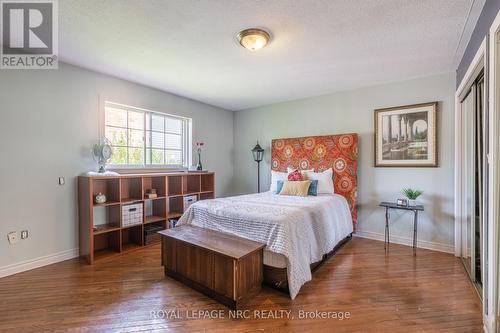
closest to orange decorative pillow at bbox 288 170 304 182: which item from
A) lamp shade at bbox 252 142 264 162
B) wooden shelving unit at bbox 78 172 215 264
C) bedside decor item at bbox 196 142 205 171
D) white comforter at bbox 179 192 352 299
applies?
white comforter at bbox 179 192 352 299

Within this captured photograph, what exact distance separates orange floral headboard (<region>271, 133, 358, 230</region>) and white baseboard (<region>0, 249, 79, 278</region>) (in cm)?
335

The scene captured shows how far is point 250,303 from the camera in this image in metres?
2.01

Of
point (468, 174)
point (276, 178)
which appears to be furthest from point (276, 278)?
point (468, 174)

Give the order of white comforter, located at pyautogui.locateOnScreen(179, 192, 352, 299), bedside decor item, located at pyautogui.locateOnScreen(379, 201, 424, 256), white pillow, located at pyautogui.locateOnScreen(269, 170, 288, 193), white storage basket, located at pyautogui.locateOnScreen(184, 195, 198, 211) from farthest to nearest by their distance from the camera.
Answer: white pillow, located at pyautogui.locateOnScreen(269, 170, 288, 193)
white storage basket, located at pyautogui.locateOnScreen(184, 195, 198, 211)
bedside decor item, located at pyautogui.locateOnScreen(379, 201, 424, 256)
white comforter, located at pyautogui.locateOnScreen(179, 192, 352, 299)

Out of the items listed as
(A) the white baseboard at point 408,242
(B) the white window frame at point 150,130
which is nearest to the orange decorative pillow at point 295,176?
(A) the white baseboard at point 408,242

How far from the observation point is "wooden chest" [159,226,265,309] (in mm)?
1905

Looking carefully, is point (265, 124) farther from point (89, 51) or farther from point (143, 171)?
point (89, 51)

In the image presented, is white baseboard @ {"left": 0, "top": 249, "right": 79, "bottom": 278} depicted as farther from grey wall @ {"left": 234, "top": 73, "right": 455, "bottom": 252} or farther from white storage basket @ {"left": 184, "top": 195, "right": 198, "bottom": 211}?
grey wall @ {"left": 234, "top": 73, "right": 455, "bottom": 252}

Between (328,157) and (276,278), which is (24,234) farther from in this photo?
(328,157)

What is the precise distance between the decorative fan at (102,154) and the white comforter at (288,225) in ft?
4.41

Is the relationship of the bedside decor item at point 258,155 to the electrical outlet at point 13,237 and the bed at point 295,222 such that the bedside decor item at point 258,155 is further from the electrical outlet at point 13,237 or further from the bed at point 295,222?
the electrical outlet at point 13,237

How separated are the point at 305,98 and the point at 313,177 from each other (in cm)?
153

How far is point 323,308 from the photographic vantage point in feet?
6.36

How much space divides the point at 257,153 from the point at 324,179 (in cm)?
161
